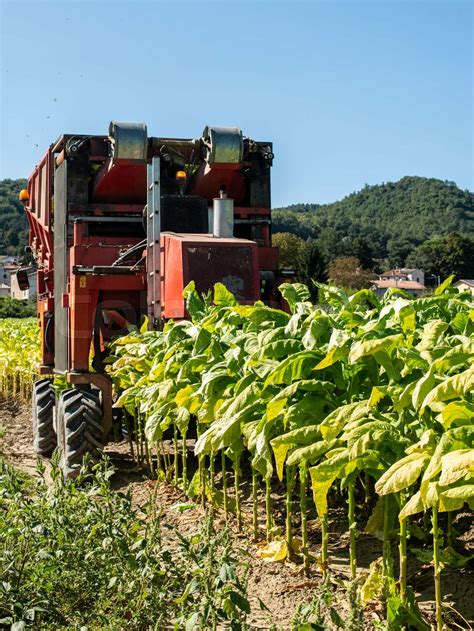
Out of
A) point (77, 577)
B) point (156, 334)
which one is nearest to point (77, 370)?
point (156, 334)

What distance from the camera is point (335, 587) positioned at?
4371 millimetres

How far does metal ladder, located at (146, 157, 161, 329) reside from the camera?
755 centimetres

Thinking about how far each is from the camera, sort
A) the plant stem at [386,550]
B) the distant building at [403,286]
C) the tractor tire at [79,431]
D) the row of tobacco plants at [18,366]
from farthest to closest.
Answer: the distant building at [403,286] → the row of tobacco plants at [18,366] → the tractor tire at [79,431] → the plant stem at [386,550]

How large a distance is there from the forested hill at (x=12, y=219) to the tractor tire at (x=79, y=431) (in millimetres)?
93796

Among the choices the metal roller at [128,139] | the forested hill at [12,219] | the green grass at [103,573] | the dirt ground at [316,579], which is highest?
the forested hill at [12,219]

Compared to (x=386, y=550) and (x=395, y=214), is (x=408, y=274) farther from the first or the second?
(x=386, y=550)

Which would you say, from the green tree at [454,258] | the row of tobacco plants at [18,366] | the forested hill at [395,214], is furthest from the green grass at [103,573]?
the forested hill at [395,214]

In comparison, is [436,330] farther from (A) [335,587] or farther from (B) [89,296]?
(B) [89,296]

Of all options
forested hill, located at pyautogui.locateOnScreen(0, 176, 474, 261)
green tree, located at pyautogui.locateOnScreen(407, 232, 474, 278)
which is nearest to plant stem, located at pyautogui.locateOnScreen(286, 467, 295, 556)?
green tree, located at pyautogui.locateOnScreen(407, 232, 474, 278)

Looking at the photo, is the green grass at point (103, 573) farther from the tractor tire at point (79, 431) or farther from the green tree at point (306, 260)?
the green tree at point (306, 260)

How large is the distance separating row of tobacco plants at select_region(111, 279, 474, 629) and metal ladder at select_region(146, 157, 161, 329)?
1550 millimetres

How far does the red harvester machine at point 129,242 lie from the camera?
7.39 meters

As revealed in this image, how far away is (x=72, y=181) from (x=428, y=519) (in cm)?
542

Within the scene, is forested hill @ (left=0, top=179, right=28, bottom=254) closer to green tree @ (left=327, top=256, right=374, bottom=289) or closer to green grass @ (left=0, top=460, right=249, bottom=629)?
green tree @ (left=327, top=256, right=374, bottom=289)
